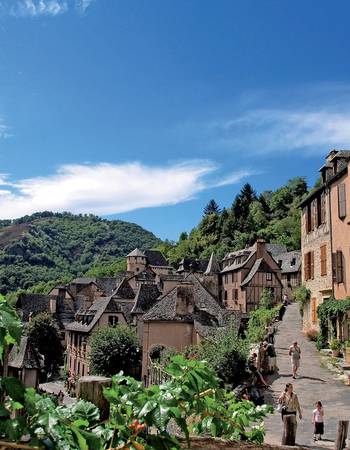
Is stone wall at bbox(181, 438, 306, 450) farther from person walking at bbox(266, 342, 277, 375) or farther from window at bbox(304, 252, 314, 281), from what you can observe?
window at bbox(304, 252, 314, 281)

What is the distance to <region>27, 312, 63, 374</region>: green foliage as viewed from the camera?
163 feet

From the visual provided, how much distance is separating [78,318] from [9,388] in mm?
49820

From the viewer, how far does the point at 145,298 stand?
1693 inches

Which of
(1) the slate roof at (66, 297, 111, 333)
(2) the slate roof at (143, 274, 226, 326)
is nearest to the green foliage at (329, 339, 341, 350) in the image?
(2) the slate roof at (143, 274, 226, 326)

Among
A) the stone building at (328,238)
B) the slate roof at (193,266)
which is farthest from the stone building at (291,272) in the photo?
the stone building at (328,238)

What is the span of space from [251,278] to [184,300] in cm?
2590

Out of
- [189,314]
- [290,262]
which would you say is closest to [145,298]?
[189,314]

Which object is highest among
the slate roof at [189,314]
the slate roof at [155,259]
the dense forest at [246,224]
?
the dense forest at [246,224]

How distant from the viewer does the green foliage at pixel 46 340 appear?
1955 inches

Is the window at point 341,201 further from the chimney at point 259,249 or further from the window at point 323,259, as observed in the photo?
the chimney at point 259,249

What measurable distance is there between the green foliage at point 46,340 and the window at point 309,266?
30.2 meters

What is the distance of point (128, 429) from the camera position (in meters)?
2.88

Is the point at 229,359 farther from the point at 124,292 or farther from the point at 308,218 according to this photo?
the point at 124,292

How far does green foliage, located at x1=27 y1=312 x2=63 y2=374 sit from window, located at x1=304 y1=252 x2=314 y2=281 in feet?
99.1
